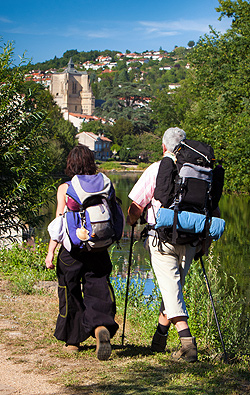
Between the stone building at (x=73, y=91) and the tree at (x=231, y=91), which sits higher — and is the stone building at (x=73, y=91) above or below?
above

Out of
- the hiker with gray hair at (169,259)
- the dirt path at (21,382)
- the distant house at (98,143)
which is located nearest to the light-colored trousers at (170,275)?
the hiker with gray hair at (169,259)

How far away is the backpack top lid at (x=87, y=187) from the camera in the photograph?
13.3ft

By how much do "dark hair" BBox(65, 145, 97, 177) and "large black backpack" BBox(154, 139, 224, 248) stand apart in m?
0.58

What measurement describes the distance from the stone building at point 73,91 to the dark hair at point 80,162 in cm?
18236

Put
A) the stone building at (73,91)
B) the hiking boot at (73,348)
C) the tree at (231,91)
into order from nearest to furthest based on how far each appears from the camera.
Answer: the hiking boot at (73,348), the tree at (231,91), the stone building at (73,91)

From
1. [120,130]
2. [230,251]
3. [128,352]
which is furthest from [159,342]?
[120,130]

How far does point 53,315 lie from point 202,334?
1509mm

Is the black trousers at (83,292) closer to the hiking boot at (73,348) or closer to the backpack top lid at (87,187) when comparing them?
the hiking boot at (73,348)

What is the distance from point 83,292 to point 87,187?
0.83 m

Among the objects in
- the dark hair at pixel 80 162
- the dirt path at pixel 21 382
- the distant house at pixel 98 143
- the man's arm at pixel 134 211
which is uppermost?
the distant house at pixel 98 143

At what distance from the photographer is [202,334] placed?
546 centimetres

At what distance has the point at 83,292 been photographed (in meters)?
4.23

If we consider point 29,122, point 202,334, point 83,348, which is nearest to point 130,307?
point 202,334

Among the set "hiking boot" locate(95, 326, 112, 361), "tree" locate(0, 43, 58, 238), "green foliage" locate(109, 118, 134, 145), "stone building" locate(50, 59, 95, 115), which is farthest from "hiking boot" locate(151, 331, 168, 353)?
"stone building" locate(50, 59, 95, 115)
